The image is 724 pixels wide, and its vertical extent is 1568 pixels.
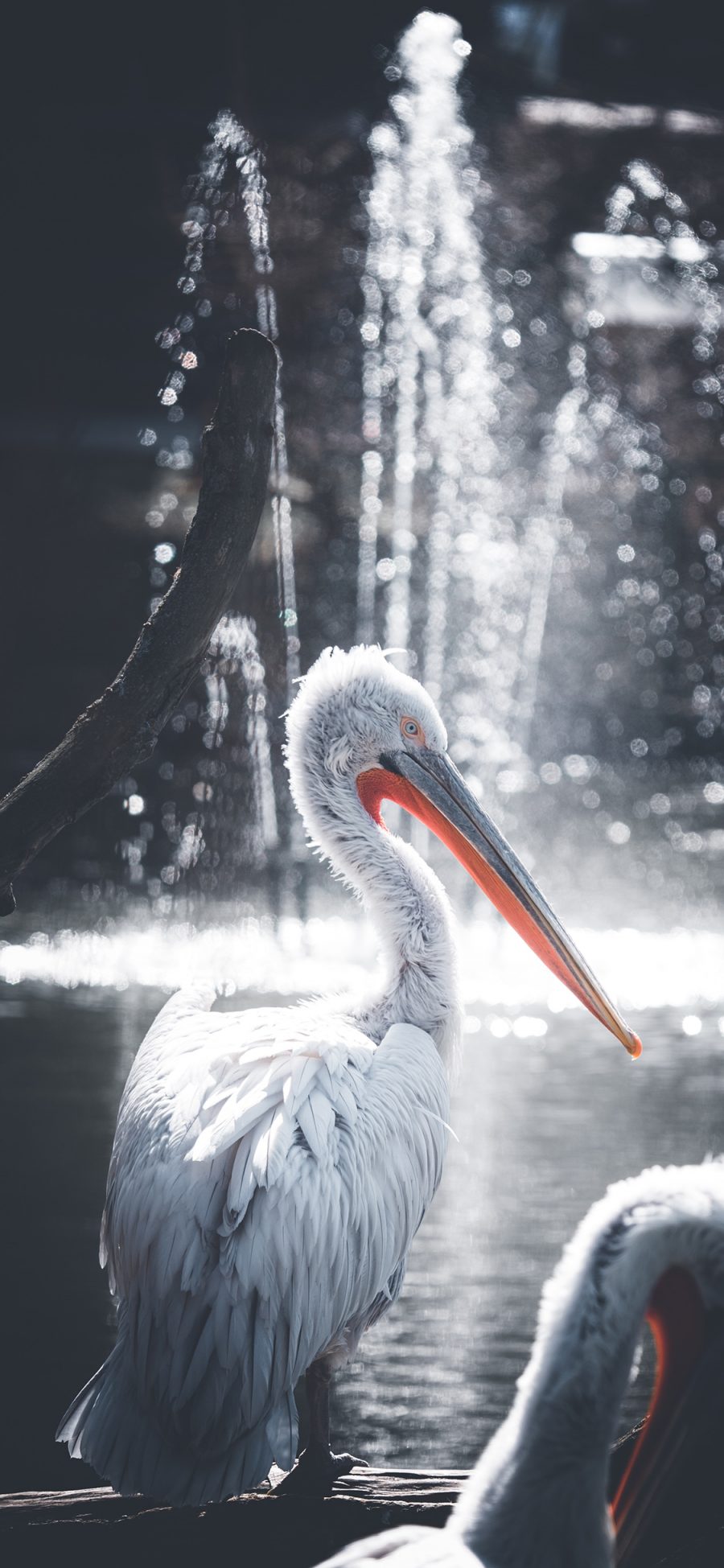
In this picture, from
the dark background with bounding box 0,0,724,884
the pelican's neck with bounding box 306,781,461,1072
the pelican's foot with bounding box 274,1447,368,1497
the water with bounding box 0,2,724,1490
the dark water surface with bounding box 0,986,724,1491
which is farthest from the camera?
the dark background with bounding box 0,0,724,884

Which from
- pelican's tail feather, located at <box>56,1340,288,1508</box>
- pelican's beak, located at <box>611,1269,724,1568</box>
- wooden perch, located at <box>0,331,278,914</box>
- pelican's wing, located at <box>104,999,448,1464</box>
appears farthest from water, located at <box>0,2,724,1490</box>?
pelican's beak, located at <box>611,1269,724,1568</box>

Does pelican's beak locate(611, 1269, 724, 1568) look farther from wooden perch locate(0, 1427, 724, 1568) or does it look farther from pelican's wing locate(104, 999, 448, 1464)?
pelican's wing locate(104, 999, 448, 1464)

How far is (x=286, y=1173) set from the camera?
93.0 inches

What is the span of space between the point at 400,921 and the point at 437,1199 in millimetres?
2636

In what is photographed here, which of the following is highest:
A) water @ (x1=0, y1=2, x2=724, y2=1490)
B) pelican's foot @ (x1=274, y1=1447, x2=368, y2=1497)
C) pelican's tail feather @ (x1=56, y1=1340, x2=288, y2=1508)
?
water @ (x1=0, y1=2, x2=724, y2=1490)

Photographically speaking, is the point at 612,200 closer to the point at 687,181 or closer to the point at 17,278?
the point at 687,181

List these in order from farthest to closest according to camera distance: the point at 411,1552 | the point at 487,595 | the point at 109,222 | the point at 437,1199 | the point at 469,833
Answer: the point at 109,222 < the point at 487,595 < the point at 437,1199 < the point at 469,833 < the point at 411,1552

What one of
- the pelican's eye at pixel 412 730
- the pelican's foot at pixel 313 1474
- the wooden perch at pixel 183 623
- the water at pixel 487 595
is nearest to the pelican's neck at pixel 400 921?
the pelican's eye at pixel 412 730

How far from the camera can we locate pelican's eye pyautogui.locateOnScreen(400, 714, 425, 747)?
318 centimetres

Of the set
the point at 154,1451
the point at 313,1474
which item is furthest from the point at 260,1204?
the point at 313,1474

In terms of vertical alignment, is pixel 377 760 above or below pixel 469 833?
above

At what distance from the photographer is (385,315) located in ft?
63.4

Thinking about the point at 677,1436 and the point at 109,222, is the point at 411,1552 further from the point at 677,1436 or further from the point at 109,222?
the point at 109,222

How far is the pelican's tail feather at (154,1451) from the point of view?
228cm
